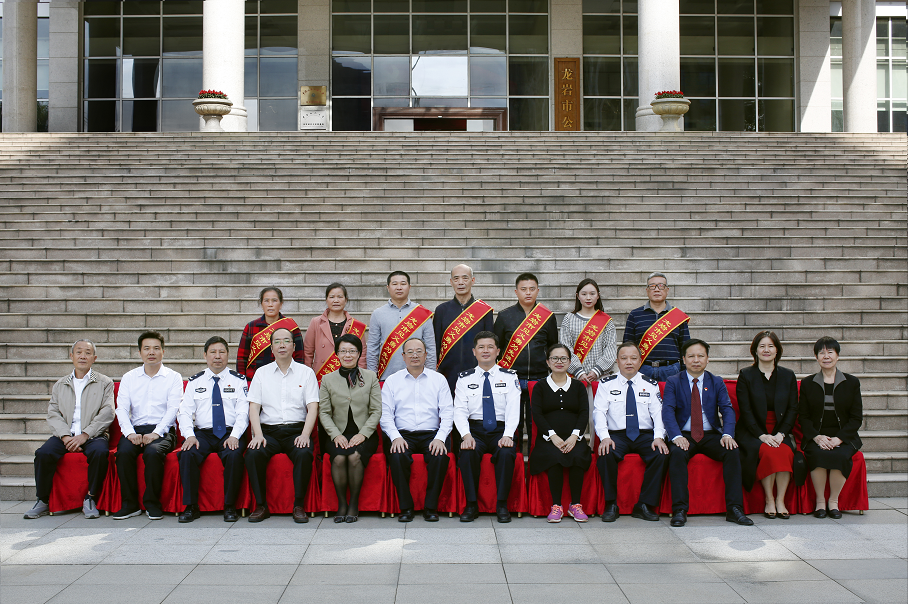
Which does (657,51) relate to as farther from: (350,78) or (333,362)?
(333,362)

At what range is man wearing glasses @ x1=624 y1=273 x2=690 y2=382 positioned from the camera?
6.67m

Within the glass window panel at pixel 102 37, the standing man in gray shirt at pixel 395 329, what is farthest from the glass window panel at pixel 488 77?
the standing man in gray shirt at pixel 395 329

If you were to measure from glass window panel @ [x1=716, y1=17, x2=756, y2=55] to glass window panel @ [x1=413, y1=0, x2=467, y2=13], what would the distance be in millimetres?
8414

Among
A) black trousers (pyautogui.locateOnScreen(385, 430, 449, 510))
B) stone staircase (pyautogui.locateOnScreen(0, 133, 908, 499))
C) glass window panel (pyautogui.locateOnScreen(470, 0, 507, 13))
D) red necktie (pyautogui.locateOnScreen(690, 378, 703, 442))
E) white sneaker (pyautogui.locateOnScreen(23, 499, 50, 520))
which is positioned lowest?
white sneaker (pyautogui.locateOnScreen(23, 499, 50, 520))

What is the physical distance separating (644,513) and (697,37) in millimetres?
22331

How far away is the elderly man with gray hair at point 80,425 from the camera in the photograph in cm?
603

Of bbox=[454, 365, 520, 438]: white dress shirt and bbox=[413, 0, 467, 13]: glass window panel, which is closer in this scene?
bbox=[454, 365, 520, 438]: white dress shirt

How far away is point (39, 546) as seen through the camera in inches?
207

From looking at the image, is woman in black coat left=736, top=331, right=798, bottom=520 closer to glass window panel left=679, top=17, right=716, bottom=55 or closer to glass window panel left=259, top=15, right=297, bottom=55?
glass window panel left=679, top=17, right=716, bottom=55

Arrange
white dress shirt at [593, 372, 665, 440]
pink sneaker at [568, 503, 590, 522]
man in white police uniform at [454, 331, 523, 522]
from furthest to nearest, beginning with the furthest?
white dress shirt at [593, 372, 665, 440], man in white police uniform at [454, 331, 523, 522], pink sneaker at [568, 503, 590, 522]

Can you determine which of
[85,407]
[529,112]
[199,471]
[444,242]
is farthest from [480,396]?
[529,112]

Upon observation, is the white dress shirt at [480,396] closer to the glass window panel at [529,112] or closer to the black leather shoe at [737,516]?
the black leather shoe at [737,516]

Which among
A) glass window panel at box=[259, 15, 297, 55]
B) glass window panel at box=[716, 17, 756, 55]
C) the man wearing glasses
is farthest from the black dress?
glass window panel at box=[716, 17, 756, 55]

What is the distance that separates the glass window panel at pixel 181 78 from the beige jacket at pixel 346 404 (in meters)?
20.8
